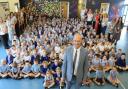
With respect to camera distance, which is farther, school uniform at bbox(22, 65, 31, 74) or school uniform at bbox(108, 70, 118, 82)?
school uniform at bbox(22, 65, 31, 74)

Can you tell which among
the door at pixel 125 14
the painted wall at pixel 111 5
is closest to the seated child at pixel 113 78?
the painted wall at pixel 111 5

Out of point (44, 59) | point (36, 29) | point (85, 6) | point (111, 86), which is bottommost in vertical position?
point (111, 86)

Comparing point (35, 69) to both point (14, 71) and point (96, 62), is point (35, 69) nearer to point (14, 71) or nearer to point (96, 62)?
point (14, 71)

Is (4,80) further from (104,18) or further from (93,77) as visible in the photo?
(104,18)

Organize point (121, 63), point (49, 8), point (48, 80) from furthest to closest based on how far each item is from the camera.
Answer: point (49, 8) → point (121, 63) → point (48, 80)

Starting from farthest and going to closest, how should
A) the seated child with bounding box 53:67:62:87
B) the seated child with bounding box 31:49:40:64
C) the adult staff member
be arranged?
the adult staff member
the seated child with bounding box 31:49:40:64
the seated child with bounding box 53:67:62:87

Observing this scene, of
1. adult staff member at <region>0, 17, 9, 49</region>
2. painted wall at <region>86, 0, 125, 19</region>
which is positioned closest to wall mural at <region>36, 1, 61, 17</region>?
painted wall at <region>86, 0, 125, 19</region>

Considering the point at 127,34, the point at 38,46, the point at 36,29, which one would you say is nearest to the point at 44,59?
the point at 38,46

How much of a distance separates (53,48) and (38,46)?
2.00 feet

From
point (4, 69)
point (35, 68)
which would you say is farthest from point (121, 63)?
point (4, 69)

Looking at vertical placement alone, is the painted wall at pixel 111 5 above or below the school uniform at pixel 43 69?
above

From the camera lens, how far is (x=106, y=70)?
709cm

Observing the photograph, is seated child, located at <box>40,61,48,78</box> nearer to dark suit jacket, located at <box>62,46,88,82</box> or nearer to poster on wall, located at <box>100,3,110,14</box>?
dark suit jacket, located at <box>62,46,88,82</box>

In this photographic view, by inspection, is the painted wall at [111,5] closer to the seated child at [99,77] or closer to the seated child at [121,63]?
the seated child at [121,63]
